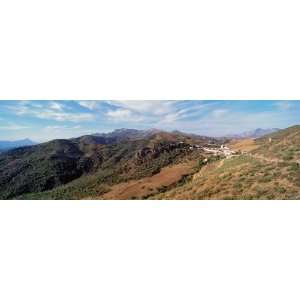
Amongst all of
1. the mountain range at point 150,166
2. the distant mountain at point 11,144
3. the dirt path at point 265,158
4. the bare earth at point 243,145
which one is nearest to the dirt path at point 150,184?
the mountain range at point 150,166

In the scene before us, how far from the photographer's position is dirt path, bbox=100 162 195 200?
778cm

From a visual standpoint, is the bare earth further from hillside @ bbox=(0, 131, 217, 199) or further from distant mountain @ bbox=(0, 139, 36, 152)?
distant mountain @ bbox=(0, 139, 36, 152)

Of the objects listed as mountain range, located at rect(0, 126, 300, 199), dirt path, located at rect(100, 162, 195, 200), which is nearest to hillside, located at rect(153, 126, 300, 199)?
mountain range, located at rect(0, 126, 300, 199)

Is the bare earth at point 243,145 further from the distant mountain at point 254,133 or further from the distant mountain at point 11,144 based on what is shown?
the distant mountain at point 11,144

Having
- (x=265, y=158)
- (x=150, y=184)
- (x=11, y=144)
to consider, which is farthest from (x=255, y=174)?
(x=11, y=144)

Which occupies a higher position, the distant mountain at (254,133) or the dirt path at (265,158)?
the distant mountain at (254,133)

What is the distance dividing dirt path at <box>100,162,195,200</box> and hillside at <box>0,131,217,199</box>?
0.11 metres

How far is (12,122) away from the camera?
791 centimetres

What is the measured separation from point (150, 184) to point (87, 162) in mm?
1307

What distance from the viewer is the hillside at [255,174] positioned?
7.65 metres

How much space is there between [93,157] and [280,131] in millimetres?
3497
